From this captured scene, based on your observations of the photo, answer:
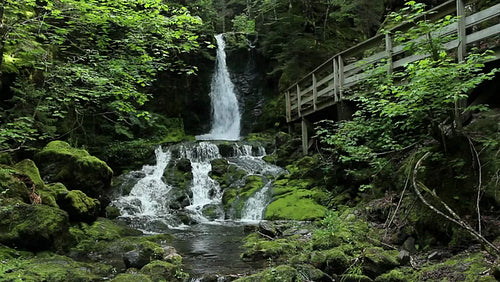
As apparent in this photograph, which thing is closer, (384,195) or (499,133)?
(499,133)

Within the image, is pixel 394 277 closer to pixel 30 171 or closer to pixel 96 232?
pixel 96 232

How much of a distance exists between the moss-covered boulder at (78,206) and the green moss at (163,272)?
391 centimetres

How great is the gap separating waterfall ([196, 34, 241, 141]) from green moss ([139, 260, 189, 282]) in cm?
1802

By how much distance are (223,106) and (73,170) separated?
47.7ft

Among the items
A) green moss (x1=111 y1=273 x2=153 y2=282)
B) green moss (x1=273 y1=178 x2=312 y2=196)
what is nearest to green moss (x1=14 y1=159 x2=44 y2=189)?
green moss (x1=111 y1=273 x2=153 y2=282)

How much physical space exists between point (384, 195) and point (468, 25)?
3605 mm

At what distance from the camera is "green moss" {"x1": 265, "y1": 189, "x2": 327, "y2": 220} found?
970cm

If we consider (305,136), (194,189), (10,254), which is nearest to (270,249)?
(10,254)

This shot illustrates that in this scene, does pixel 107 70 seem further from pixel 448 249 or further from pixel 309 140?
pixel 309 140

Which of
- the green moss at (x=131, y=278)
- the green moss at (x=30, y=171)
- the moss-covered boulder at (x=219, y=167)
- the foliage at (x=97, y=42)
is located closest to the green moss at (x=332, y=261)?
the green moss at (x=131, y=278)

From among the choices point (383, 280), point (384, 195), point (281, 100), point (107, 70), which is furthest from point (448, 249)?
point (281, 100)

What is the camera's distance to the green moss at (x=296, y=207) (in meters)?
9.70

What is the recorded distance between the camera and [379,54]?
28.2 ft

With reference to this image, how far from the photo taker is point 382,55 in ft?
27.8
